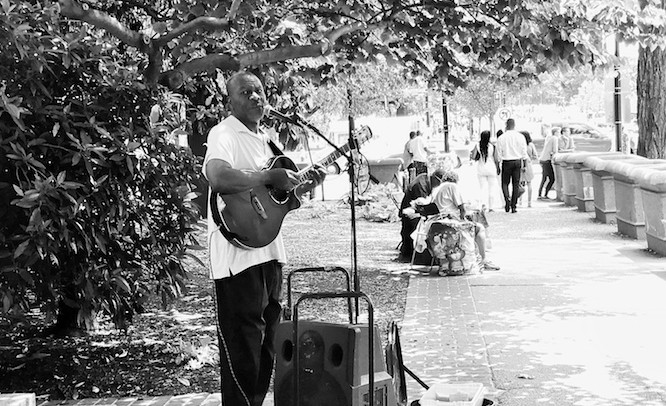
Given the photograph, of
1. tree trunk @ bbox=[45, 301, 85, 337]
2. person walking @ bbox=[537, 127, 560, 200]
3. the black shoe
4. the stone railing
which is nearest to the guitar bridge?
tree trunk @ bbox=[45, 301, 85, 337]

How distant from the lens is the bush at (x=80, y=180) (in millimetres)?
6262

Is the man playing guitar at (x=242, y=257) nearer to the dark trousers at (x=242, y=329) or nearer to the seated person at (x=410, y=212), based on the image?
the dark trousers at (x=242, y=329)

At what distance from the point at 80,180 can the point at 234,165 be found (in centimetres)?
182

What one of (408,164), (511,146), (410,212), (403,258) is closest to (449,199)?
(410,212)

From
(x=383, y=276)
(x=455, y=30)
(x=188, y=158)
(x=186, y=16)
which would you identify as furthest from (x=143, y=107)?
(x=383, y=276)

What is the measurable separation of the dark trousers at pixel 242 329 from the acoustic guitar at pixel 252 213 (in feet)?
0.61

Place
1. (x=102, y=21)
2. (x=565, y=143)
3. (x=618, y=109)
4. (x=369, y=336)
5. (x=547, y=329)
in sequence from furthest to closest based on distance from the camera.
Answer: (x=565, y=143), (x=618, y=109), (x=547, y=329), (x=102, y=21), (x=369, y=336)

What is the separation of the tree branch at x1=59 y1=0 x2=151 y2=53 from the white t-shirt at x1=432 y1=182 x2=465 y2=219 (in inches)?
222

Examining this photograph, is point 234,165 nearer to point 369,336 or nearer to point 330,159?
point 330,159

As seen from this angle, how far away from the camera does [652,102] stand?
57.4 feet

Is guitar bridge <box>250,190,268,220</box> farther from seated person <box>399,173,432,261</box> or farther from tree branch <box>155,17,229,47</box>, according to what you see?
seated person <box>399,173,432,261</box>

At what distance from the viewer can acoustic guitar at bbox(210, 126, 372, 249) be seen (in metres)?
5.25

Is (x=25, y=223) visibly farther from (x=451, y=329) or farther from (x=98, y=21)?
(x=451, y=329)

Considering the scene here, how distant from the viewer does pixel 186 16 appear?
7980 millimetres
